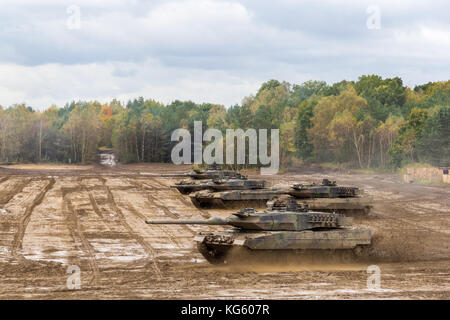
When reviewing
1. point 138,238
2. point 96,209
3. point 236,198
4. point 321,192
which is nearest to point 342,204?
point 321,192

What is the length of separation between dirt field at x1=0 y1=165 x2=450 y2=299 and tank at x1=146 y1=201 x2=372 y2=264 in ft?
1.49

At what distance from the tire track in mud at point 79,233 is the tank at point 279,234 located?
176 cm

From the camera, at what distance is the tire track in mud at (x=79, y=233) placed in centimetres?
1454

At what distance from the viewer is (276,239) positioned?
15.0 meters

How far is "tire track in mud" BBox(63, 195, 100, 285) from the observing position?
14.5 meters

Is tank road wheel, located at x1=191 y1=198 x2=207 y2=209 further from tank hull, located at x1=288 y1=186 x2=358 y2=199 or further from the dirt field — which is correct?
tank hull, located at x1=288 y1=186 x2=358 y2=199

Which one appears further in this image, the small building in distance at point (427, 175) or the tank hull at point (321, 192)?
the small building in distance at point (427, 175)

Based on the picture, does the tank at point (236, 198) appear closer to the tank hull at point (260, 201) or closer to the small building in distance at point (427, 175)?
the tank hull at point (260, 201)

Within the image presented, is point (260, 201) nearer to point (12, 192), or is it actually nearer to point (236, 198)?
point (236, 198)

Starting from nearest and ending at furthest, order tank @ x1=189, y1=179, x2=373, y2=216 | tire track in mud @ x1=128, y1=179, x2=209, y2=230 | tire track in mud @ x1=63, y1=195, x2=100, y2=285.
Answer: tire track in mud @ x1=63, y1=195, x2=100, y2=285 < tire track in mud @ x1=128, y1=179, x2=209, y2=230 < tank @ x1=189, y1=179, x2=373, y2=216

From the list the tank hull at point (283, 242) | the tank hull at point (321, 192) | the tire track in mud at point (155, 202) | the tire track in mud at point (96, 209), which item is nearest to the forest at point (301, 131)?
the tire track in mud at point (155, 202)

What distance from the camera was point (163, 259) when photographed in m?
16.5

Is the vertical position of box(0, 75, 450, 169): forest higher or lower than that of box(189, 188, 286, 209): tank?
higher

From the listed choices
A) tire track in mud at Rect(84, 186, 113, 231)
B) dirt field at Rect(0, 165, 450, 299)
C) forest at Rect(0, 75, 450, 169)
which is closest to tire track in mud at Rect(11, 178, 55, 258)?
dirt field at Rect(0, 165, 450, 299)
